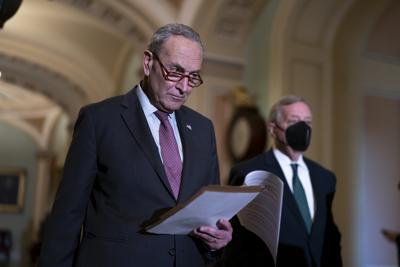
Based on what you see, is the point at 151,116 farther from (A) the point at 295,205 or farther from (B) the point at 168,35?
(A) the point at 295,205

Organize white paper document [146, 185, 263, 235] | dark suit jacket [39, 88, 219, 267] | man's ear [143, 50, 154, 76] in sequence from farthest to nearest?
1. man's ear [143, 50, 154, 76]
2. dark suit jacket [39, 88, 219, 267]
3. white paper document [146, 185, 263, 235]

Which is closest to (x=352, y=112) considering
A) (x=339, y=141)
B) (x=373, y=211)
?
(x=339, y=141)

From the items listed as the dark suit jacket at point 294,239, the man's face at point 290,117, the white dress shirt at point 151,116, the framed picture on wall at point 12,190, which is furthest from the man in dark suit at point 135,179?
the framed picture on wall at point 12,190

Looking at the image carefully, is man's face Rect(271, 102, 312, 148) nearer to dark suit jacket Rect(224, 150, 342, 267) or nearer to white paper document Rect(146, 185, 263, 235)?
dark suit jacket Rect(224, 150, 342, 267)

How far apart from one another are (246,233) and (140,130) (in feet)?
3.11

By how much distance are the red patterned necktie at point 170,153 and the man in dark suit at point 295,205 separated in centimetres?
82

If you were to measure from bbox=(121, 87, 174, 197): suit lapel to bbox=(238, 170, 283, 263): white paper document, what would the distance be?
42 cm

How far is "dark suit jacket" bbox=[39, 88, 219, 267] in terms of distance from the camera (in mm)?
1392

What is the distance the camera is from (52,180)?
50.2ft

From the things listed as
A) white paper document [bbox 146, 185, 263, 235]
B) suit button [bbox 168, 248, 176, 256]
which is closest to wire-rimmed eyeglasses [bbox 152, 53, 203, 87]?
white paper document [bbox 146, 185, 263, 235]

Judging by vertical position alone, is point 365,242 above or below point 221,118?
below

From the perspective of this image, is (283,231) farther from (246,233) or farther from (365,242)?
(365,242)

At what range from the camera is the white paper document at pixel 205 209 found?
49.0 inches

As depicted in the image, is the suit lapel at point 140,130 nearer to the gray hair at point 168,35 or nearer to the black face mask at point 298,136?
the gray hair at point 168,35
